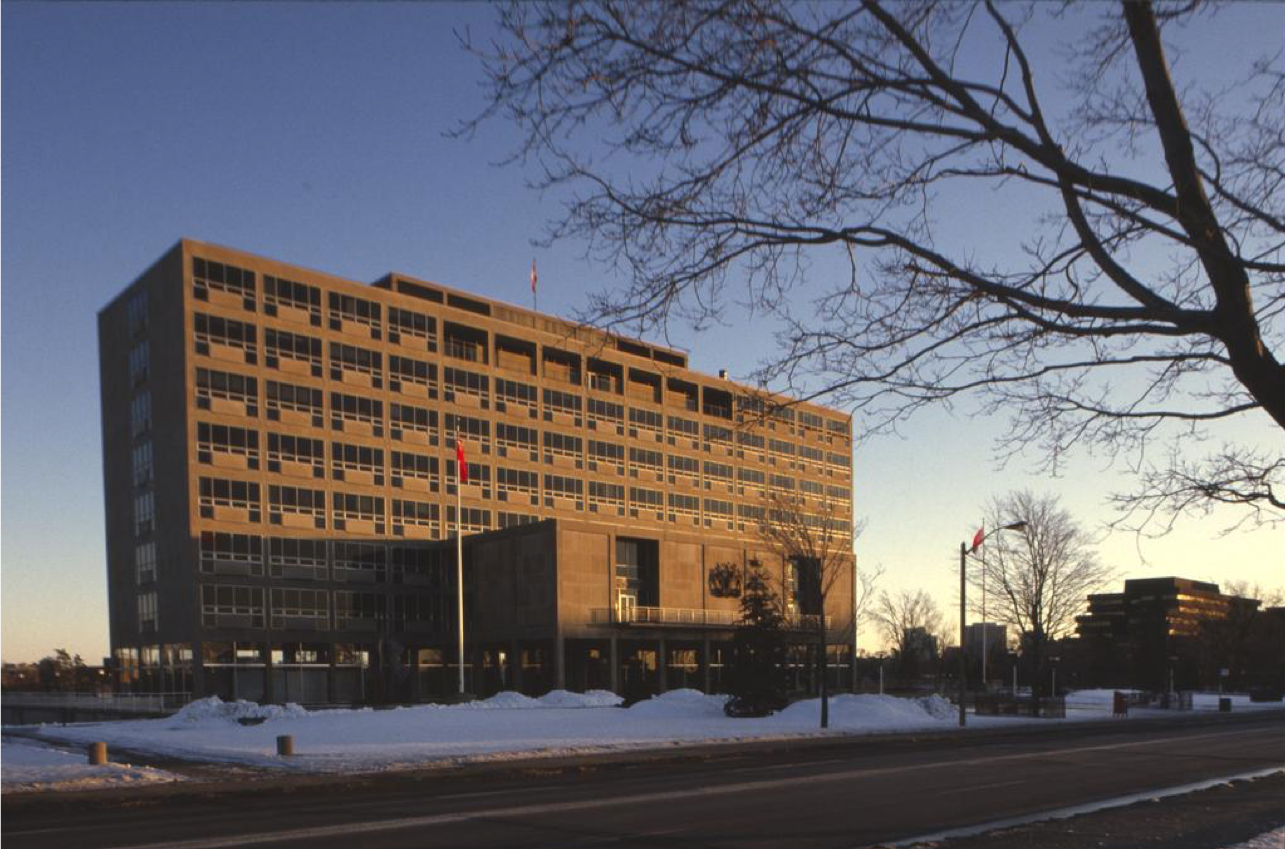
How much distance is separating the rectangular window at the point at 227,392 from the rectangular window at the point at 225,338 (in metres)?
1.14

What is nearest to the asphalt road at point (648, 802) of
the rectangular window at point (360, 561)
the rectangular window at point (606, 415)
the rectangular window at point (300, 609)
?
the rectangular window at point (300, 609)

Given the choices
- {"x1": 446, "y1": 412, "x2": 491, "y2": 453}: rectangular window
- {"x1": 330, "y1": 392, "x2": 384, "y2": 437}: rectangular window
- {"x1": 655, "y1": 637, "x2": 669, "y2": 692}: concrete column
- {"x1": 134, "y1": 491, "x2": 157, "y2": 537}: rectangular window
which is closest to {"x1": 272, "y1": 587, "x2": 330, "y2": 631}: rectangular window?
{"x1": 134, "y1": 491, "x2": 157, "y2": 537}: rectangular window

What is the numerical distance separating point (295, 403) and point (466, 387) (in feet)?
44.1

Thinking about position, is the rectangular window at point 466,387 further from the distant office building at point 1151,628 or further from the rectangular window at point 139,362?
the distant office building at point 1151,628

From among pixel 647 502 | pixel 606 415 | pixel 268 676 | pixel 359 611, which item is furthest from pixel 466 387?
pixel 268 676

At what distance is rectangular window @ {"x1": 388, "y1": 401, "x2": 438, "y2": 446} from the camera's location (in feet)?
248

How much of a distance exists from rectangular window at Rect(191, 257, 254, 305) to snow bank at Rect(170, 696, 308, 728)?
31864 mm

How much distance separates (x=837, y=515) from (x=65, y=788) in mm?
96833

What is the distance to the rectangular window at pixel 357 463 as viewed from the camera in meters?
72.6

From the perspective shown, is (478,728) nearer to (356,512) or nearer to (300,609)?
(300,609)

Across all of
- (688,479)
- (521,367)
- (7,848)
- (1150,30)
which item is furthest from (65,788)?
(688,479)

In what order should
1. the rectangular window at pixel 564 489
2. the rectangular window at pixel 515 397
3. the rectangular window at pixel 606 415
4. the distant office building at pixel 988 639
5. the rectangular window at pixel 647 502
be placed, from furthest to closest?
1. the distant office building at pixel 988 639
2. the rectangular window at pixel 647 502
3. the rectangular window at pixel 606 415
4. the rectangular window at pixel 564 489
5. the rectangular window at pixel 515 397

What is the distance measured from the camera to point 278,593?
68.8 metres

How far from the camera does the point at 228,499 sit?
66.6 meters
